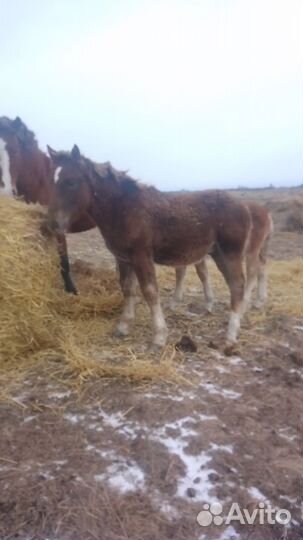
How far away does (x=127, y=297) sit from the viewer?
18.2ft

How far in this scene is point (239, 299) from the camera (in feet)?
18.0

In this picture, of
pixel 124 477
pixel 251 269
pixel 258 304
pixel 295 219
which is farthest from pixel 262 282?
pixel 295 219

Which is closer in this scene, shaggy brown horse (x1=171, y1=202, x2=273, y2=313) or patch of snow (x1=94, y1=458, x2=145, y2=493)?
patch of snow (x1=94, y1=458, x2=145, y2=493)

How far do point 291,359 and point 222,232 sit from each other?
1.51m

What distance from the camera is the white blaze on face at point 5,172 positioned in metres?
6.24

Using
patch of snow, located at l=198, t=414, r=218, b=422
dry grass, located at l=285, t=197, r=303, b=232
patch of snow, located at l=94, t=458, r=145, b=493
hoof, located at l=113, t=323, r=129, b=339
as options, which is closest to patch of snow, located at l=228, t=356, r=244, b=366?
patch of snow, located at l=198, t=414, r=218, b=422

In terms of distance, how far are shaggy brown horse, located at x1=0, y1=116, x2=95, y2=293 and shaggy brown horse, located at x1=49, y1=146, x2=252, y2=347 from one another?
48.6 inches

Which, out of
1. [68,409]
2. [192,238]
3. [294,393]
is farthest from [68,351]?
[294,393]

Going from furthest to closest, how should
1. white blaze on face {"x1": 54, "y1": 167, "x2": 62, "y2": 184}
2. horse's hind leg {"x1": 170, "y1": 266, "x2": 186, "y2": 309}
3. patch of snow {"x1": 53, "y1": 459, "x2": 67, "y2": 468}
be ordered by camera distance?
horse's hind leg {"x1": 170, "y1": 266, "x2": 186, "y2": 309}, white blaze on face {"x1": 54, "y1": 167, "x2": 62, "y2": 184}, patch of snow {"x1": 53, "y1": 459, "x2": 67, "y2": 468}

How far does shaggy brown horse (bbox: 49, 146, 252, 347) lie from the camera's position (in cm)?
497

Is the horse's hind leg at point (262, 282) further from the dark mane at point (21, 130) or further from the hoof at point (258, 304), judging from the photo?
the dark mane at point (21, 130)

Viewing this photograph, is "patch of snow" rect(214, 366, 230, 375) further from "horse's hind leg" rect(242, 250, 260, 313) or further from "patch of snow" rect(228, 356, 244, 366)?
"horse's hind leg" rect(242, 250, 260, 313)

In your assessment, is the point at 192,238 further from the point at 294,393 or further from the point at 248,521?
the point at 248,521

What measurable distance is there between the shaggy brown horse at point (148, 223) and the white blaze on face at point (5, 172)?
1.50m
